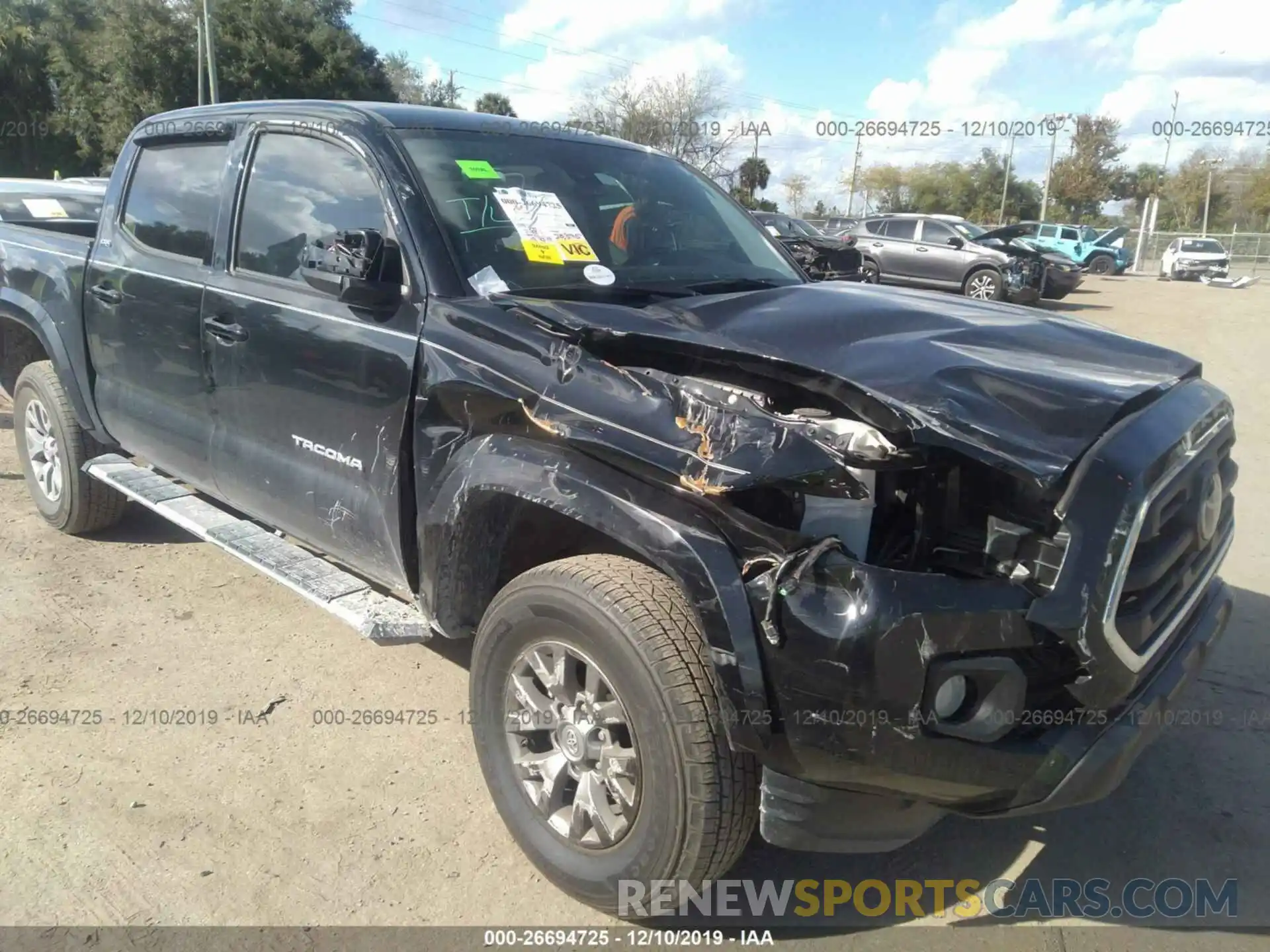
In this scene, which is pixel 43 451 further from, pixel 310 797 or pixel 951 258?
pixel 951 258

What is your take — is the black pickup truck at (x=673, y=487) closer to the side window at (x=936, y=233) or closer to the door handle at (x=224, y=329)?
the door handle at (x=224, y=329)

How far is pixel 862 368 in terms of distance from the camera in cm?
243

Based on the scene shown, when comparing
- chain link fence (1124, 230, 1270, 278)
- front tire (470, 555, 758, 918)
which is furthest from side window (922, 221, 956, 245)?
chain link fence (1124, 230, 1270, 278)

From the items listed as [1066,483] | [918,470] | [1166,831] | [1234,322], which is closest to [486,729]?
[918,470]

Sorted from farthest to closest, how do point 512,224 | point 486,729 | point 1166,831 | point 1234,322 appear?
point 1234,322
point 512,224
point 1166,831
point 486,729

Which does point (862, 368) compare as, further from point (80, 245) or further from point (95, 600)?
point (80, 245)

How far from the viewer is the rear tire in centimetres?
492

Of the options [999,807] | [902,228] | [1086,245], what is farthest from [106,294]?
[1086,245]

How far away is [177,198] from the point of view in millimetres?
4176

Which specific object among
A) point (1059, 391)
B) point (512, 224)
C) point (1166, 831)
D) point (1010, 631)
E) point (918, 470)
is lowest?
point (1166, 831)

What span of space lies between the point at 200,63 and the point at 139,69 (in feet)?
19.0

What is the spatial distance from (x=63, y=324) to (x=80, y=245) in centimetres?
39

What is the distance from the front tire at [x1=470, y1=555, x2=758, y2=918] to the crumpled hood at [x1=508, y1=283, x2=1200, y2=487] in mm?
657

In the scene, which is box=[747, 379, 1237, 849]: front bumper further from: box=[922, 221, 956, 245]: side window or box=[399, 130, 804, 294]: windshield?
box=[922, 221, 956, 245]: side window
